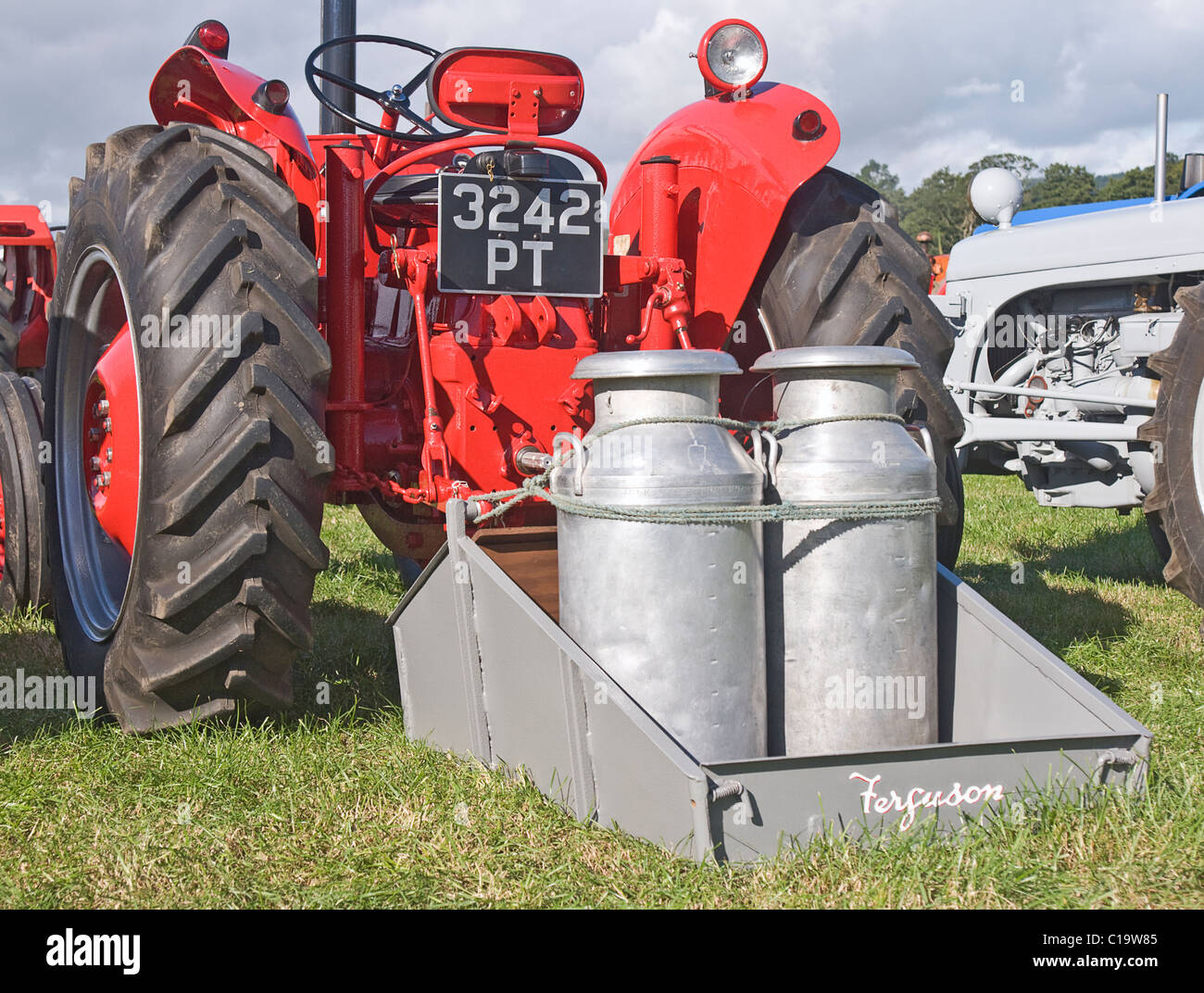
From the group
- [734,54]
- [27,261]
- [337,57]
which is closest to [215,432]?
[734,54]

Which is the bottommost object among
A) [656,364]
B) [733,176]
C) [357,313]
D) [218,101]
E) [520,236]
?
[656,364]

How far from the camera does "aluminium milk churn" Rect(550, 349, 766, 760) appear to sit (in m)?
2.75

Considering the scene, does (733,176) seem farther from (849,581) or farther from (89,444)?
(89,444)

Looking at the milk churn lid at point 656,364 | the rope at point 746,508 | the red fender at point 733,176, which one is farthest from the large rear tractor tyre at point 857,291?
the milk churn lid at point 656,364

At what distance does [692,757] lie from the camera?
2705 millimetres

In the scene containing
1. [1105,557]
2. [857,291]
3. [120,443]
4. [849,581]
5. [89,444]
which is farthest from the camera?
[1105,557]

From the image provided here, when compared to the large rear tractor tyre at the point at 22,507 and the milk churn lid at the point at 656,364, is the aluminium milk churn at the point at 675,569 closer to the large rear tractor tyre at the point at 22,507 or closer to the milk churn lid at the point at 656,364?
the milk churn lid at the point at 656,364

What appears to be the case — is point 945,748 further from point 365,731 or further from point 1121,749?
point 365,731

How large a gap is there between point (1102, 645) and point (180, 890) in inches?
140

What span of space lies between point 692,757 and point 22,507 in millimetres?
3666

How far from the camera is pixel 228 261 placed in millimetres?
3148

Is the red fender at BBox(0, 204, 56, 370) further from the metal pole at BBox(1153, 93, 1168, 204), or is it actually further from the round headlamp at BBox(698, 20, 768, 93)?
the metal pole at BBox(1153, 93, 1168, 204)

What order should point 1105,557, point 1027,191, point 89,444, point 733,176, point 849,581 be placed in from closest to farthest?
point 849,581 → point 733,176 → point 89,444 → point 1105,557 → point 1027,191

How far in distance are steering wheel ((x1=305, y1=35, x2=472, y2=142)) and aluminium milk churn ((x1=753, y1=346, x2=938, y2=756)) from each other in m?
1.60
